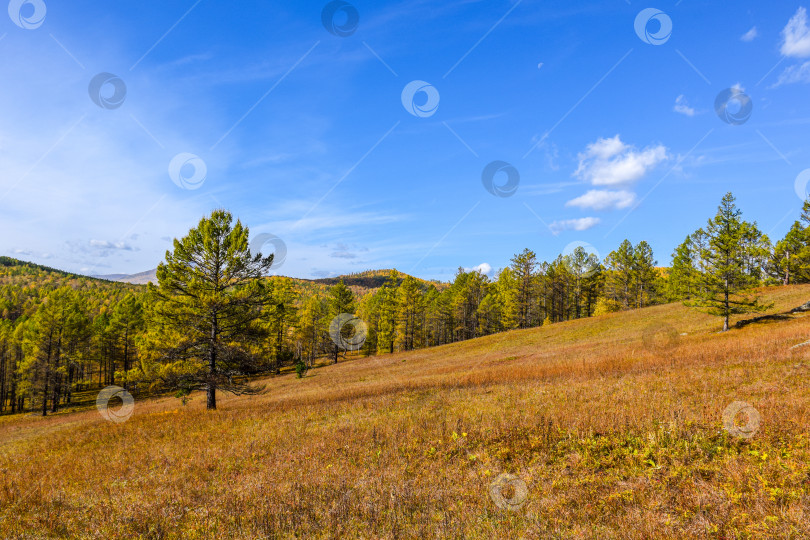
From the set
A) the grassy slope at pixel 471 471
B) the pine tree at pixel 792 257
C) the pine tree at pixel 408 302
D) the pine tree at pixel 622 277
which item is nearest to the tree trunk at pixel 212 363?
the grassy slope at pixel 471 471

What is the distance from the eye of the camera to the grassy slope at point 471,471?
4.35m

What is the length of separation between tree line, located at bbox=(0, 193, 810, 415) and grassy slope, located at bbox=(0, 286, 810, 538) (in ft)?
24.3

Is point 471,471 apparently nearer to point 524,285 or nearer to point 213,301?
point 213,301

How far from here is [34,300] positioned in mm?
119562

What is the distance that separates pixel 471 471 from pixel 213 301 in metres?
15.5

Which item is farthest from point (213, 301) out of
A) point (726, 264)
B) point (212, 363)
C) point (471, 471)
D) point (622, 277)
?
point (622, 277)

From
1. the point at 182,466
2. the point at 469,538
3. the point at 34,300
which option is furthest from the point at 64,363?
the point at 34,300

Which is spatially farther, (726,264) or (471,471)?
(726,264)

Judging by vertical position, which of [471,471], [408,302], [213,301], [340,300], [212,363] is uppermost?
[340,300]

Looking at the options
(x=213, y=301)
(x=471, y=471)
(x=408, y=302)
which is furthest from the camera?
(x=408, y=302)

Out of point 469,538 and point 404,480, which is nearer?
point 469,538

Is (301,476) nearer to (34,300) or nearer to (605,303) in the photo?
(605,303)

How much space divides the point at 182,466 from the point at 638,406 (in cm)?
996

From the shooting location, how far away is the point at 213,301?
17547 millimetres
